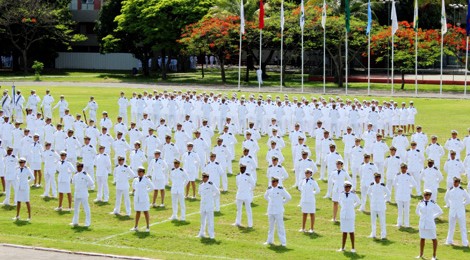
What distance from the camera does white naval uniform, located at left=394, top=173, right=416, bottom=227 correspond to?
2035 cm

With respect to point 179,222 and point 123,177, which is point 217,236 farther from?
point 123,177

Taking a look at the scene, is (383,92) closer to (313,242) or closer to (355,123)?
(355,123)

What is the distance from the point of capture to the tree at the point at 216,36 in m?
64.1

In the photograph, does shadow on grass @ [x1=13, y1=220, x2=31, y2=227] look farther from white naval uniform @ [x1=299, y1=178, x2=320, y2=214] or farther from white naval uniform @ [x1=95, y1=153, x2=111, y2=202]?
white naval uniform @ [x1=299, y1=178, x2=320, y2=214]

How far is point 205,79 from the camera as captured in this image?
236 ft

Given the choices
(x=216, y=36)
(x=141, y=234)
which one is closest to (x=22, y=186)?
(x=141, y=234)

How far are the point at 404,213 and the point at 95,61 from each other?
233ft

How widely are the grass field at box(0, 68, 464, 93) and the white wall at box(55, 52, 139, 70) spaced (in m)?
3.59

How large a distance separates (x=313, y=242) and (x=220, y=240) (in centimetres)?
210

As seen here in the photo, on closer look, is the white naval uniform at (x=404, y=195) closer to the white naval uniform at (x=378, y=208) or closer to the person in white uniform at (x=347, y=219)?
the white naval uniform at (x=378, y=208)

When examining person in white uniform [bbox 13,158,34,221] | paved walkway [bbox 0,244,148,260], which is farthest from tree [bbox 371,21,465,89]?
paved walkway [bbox 0,244,148,260]

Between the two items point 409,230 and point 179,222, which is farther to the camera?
point 179,222

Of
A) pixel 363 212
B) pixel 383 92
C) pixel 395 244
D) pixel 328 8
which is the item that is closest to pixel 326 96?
pixel 383 92

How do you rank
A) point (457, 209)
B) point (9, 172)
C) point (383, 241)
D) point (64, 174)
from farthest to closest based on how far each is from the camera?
point (9, 172)
point (64, 174)
point (383, 241)
point (457, 209)
